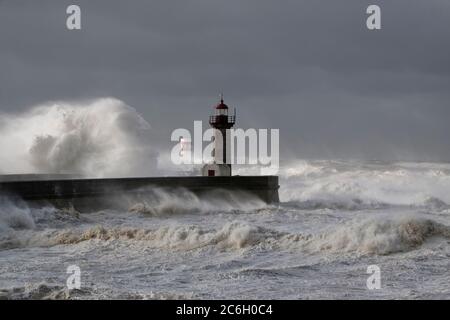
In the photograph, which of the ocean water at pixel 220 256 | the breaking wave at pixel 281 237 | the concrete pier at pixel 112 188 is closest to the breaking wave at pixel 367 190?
the concrete pier at pixel 112 188

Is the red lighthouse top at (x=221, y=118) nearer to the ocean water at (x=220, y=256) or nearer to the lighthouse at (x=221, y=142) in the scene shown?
the lighthouse at (x=221, y=142)

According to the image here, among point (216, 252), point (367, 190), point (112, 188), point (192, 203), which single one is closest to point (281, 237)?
point (216, 252)

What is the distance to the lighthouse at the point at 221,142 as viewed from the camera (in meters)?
17.4

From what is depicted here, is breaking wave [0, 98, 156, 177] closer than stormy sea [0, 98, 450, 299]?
No

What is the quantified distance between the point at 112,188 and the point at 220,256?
6.34 meters

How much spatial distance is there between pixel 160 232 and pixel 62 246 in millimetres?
1404

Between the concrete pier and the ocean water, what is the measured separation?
39cm

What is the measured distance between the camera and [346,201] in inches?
736

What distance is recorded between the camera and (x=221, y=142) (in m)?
17.5

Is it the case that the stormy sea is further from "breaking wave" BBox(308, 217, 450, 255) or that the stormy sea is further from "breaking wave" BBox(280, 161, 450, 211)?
"breaking wave" BBox(280, 161, 450, 211)

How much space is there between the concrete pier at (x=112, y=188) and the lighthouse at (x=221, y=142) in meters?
1.24

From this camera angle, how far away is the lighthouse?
17.4m

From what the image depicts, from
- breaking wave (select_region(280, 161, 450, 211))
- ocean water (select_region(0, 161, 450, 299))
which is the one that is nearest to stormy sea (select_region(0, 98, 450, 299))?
ocean water (select_region(0, 161, 450, 299))
